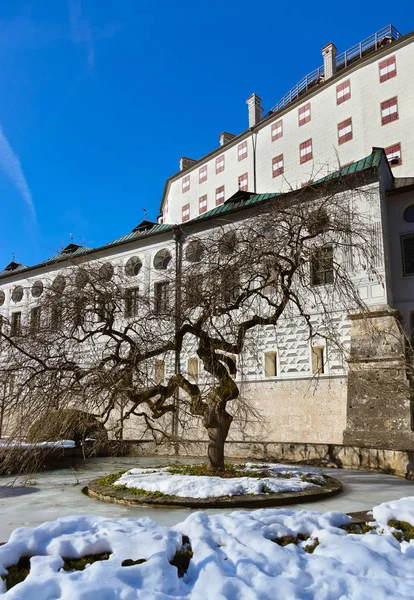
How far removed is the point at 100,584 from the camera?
353 centimetres

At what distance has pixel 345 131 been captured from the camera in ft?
79.7

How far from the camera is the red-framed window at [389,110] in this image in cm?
2248

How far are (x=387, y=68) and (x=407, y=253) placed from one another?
10.4m

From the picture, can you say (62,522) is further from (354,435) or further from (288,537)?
(354,435)

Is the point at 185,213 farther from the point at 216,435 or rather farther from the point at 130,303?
the point at 216,435

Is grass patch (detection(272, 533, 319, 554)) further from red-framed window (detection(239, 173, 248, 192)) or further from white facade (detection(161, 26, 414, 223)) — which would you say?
red-framed window (detection(239, 173, 248, 192))

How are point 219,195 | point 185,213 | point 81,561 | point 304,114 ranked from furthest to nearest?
point 185,213 < point 219,195 < point 304,114 < point 81,561

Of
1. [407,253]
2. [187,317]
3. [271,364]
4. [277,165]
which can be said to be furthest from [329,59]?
[187,317]

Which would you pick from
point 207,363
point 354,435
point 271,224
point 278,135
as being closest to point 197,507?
point 207,363

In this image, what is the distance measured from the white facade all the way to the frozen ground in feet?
42.3

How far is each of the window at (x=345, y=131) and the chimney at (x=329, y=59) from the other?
15.7ft

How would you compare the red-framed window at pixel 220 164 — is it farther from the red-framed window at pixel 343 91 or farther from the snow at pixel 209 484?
the snow at pixel 209 484

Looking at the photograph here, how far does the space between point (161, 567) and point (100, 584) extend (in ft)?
1.65

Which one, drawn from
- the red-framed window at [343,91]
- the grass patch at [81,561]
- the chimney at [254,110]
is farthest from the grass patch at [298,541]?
the chimney at [254,110]
